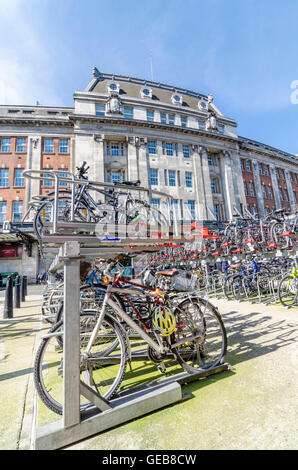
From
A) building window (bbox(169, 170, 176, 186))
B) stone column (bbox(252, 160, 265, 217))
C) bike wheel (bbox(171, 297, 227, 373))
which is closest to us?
bike wheel (bbox(171, 297, 227, 373))

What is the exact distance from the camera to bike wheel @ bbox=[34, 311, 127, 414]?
7.33 ft

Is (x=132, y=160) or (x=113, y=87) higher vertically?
(x=113, y=87)

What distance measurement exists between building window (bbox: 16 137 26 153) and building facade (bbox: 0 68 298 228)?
0.11 meters

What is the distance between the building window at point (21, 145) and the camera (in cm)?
2616

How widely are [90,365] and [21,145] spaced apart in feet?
99.7

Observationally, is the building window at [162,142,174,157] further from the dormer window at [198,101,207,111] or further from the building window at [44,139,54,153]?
the building window at [44,139,54,153]

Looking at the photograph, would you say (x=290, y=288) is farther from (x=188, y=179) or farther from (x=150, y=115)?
(x=150, y=115)

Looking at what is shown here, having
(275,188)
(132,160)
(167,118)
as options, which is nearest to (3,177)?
(132,160)

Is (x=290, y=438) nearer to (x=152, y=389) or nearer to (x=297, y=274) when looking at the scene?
(x=152, y=389)

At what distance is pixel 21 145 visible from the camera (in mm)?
26312

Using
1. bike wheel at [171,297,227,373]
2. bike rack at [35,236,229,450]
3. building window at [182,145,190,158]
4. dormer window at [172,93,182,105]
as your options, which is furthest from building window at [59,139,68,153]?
bike rack at [35,236,229,450]
